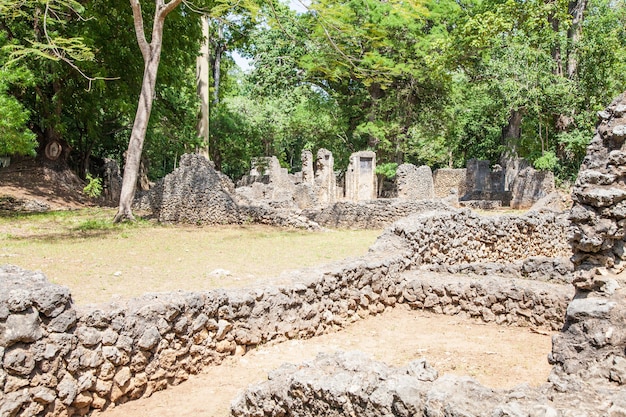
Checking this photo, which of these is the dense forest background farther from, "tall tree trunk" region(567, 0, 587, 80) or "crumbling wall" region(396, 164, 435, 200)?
"crumbling wall" region(396, 164, 435, 200)

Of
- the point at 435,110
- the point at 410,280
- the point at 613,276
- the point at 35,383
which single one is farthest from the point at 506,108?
the point at 35,383

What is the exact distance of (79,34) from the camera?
16.7 meters

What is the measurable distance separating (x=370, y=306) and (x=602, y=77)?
20.1m

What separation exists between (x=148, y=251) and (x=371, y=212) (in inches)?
366

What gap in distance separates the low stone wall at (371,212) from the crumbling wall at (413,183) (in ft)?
21.8

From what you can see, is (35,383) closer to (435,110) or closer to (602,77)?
(602,77)

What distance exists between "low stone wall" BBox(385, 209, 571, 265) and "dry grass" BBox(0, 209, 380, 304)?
1.80 m

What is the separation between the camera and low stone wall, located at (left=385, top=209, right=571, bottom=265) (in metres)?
9.36

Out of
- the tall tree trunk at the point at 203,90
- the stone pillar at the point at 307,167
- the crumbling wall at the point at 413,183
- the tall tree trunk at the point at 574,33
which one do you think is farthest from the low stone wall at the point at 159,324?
the stone pillar at the point at 307,167

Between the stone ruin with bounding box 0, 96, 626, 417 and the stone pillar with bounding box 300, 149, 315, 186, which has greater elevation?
the stone pillar with bounding box 300, 149, 315, 186

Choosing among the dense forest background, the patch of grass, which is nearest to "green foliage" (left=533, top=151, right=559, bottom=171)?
the dense forest background

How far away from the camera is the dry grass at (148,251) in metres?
7.23

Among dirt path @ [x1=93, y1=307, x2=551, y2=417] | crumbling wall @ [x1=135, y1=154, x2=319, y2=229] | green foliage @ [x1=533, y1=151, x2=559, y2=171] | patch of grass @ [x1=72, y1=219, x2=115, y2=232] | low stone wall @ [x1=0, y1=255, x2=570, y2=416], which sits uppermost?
green foliage @ [x1=533, y1=151, x2=559, y2=171]

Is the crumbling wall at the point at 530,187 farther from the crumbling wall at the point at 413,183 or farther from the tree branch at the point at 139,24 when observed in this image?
the tree branch at the point at 139,24
